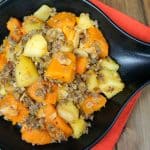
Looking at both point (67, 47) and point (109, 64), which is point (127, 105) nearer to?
point (109, 64)

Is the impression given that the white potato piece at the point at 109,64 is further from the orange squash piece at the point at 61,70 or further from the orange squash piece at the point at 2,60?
the orange squash piece at the point at 2,60

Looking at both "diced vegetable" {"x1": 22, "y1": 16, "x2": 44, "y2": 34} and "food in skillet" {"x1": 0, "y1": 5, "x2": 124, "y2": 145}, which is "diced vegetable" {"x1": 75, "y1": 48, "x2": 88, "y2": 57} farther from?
"diced vegetable" {"x1": 22, "y1": 16, "x2": 44, "y2": 34}

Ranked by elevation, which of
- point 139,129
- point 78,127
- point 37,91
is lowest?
point 139,129

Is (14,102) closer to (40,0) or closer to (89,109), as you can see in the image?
(89,109)

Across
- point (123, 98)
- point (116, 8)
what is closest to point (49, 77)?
point (123, 98)

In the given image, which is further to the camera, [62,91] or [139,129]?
[139,129]

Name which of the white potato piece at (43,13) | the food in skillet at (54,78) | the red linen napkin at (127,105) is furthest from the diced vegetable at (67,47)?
the red linen napkin at (127,105)

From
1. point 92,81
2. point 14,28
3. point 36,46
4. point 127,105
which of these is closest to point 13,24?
point 14,28
